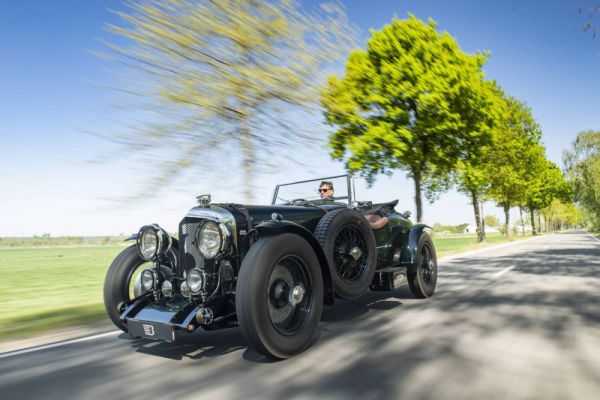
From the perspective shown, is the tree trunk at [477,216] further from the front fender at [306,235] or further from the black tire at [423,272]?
the front fender at [306,235]

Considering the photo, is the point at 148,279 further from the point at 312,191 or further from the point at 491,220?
the point at 491,220

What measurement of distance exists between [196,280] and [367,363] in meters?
1.55

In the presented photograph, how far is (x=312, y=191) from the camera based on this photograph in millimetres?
5887

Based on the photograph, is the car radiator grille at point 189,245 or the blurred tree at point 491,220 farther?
the blurred tree at point 491,220

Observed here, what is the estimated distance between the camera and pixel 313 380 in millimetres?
2848

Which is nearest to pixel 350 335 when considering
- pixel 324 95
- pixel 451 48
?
pixel 324 95

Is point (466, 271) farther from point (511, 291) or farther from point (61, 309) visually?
point (61, 309)

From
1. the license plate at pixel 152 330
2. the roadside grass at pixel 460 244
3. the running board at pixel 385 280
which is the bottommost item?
the roadside grass at pixel 460 244

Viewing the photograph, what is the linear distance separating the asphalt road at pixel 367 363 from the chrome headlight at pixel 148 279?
1.77 ft

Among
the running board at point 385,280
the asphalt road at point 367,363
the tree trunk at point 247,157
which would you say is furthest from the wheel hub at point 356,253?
the tree trunk at point 247,157

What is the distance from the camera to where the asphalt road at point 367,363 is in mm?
2672

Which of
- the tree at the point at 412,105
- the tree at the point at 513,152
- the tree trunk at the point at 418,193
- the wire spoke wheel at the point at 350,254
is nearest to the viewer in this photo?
the wire spoke wheel at the point at 350,254

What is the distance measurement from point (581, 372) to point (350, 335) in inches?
73.2

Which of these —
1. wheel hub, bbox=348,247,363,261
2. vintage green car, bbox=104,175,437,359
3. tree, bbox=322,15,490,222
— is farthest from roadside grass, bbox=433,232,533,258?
vintage green car, bbox=104,175,437,359
